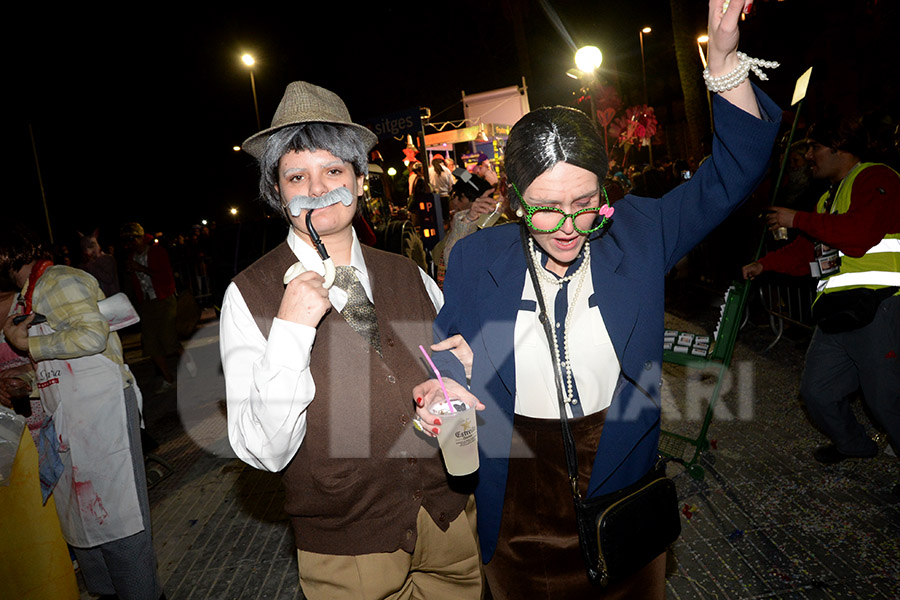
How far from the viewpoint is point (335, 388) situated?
1.83 meters

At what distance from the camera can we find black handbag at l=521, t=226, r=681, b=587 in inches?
68.0

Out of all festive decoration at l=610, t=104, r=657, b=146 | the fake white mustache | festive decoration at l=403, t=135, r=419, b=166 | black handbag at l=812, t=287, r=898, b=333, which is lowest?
black handbag at l=812, t=287, r=898, b=333

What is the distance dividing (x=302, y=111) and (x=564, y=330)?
1190 mm

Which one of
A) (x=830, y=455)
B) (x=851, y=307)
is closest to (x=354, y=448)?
(x=851, y=307)

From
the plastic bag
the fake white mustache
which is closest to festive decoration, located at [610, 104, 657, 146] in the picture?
the fake white mustache

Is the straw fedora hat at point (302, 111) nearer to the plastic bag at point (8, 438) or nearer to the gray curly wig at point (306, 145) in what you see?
the gray curly wig at point (306, 145)

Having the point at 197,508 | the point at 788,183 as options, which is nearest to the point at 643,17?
the point at 788,183

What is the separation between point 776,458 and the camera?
432 cm

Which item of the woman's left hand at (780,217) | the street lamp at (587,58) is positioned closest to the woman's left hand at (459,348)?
the woman's left hand at (780,217)

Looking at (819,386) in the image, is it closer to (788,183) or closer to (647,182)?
(788,183)

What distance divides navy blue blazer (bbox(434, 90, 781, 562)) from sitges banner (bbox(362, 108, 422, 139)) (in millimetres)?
9291

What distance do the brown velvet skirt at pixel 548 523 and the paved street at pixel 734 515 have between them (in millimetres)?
1441

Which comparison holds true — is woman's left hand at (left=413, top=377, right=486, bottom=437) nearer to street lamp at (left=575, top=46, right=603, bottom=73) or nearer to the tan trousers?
the tan trousers

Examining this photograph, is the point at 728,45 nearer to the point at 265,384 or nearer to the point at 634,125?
the point at 265,384
